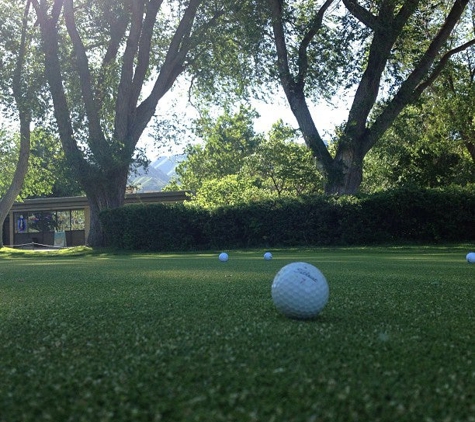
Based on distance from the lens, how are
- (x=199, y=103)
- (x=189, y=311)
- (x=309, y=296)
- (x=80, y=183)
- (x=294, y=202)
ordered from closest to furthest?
(x=309, y=296) < (x=189, y=311) < (x=294, y=202) < (x=80, y=183) < (x=199, y=103)

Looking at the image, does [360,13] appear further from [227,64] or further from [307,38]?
[227,64]

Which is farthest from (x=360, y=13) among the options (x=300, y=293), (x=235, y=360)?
(x=235, y=360)

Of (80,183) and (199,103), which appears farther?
(199,103)

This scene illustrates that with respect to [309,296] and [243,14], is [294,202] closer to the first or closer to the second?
[243,14]

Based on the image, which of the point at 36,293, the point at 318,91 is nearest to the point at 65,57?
the point at 318,91

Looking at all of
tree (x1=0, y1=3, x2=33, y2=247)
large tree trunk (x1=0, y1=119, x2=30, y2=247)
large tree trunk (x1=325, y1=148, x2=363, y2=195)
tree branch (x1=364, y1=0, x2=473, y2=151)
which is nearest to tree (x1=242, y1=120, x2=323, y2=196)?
large tree trunk (x1=325, y1=148, x2=363, y2=195)

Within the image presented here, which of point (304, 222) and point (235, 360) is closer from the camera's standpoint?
point (235, 360)

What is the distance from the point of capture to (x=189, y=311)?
4547 mm

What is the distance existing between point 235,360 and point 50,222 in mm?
48114

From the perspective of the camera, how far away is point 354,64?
23734 millimetres

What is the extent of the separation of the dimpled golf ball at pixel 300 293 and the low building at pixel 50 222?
129 ft

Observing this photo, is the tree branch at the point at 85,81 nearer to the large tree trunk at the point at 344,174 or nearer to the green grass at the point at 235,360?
the large tree trunk at the point at 344,174

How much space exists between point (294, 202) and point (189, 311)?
1717 centimetres

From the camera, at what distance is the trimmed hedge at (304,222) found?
20.0 metres
